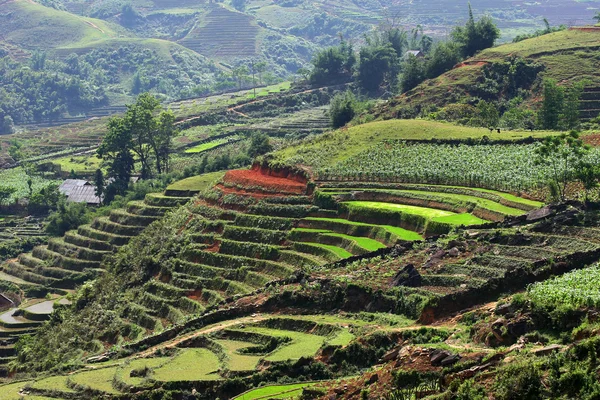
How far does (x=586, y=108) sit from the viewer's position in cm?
10412

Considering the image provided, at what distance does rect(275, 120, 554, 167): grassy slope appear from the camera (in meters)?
90.4

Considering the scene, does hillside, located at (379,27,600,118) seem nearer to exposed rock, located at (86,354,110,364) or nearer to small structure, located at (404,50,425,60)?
small structure, located at (404,50,425,60)

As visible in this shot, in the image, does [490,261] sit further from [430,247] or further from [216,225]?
[216,225]

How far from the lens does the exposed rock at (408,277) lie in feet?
194

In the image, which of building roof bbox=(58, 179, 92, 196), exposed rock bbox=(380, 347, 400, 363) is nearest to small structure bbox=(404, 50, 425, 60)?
building roof bbox=(58, 179, 92, 196)

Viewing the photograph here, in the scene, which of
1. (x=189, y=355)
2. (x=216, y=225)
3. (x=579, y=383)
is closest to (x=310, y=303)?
(x=189, y=355)

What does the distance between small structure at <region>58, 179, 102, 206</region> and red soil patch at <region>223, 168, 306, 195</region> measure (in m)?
41.9

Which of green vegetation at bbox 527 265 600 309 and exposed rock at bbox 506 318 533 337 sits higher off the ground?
green vegetation at bbox 527 265 600 309

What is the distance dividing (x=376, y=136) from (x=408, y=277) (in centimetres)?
3569

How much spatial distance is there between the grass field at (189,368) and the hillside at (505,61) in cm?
5627

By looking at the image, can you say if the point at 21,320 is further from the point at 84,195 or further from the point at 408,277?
the point at 408,277

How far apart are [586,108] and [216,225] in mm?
39635

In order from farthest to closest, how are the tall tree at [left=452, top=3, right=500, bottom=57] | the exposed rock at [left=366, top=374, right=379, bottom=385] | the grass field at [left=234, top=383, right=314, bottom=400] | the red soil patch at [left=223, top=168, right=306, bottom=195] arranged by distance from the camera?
the tall tree at [left=452, top=3, right=500, bottom=57]
the red soil patch at [left=223, top=168, right=306, bottom=195]
the grass field at [left=234, top=383, right=314, bottom=400]
the exposed rock at [left=366, top=374, right=379, bottom=385]

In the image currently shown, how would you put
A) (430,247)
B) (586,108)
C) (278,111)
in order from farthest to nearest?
(278,111) < (586,108) < (430,247)
